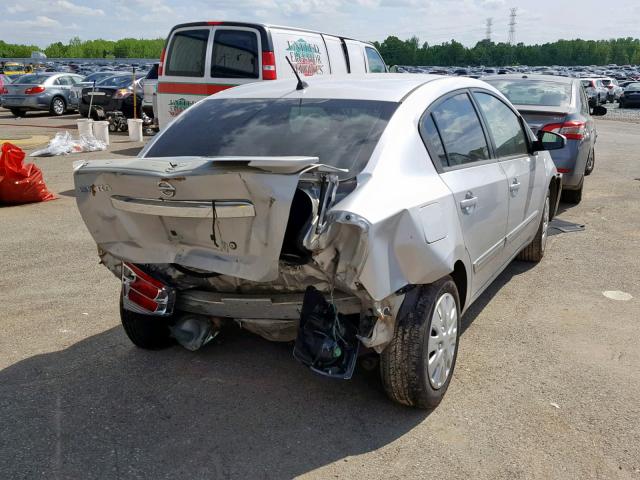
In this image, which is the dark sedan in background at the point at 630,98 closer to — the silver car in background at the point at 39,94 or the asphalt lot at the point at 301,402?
the silver car in background at the point at 39,94

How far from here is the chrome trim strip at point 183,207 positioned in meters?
2.97

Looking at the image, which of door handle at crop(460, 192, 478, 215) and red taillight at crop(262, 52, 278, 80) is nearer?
door handle at crop(460, 192, 478, 215)

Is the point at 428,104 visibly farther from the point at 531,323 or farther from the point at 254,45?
the point at 254,45

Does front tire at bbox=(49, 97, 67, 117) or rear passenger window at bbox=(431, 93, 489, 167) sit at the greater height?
rear passenger window at bbox=(431, 93, 489, 167)

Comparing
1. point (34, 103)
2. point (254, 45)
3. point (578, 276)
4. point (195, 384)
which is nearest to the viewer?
point (195, 384)

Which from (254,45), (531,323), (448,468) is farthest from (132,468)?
(254,45)

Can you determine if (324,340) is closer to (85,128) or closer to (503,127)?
(503,127)

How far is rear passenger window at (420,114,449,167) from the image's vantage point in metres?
3.68

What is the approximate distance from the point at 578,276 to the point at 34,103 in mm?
21902

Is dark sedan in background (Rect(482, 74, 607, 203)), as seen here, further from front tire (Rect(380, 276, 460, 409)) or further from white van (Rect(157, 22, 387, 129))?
front tire (Rect(380, 276, 460, 409))

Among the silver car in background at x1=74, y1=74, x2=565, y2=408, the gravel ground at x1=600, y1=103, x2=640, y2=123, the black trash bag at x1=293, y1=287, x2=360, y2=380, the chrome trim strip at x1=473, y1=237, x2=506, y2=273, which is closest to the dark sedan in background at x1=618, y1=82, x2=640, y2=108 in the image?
the gravel ground at x1=600, y1=103, x2=640, y2=123

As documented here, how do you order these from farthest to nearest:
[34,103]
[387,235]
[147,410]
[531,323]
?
[34,103], [531,323], [147,410], [387,235]

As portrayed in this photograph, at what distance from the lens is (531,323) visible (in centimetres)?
478

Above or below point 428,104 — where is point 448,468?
below
